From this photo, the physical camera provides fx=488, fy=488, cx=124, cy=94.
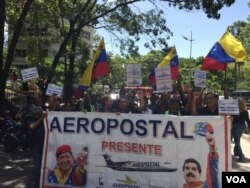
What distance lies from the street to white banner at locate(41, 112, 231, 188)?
57.5 inches

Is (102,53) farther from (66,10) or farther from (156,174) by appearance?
(66,10)

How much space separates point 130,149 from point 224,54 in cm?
450

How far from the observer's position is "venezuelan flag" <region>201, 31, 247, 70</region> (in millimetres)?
10797

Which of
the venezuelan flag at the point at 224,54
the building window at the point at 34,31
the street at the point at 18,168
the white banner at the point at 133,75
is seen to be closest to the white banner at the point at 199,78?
the venezuelan flag at the point at 224,54

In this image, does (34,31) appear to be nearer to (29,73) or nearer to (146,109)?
(29,73)

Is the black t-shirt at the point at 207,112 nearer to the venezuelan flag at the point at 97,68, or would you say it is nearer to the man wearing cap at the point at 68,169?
the man wearing cap at the point at 68,169

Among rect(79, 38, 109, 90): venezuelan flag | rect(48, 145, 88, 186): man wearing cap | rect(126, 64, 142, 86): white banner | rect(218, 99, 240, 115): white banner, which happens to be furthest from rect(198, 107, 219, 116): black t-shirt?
rect(79, 38, 109, 90): venezuelan flag

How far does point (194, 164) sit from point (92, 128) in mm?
1732

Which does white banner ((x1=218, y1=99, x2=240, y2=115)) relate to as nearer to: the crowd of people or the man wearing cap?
the crowd of people

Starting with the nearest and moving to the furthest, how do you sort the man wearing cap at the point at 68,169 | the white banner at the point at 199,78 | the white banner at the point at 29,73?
the man wearing cap at the point at 68,169
the white banner at the point at 29,73
the white banner at the point at 199,78

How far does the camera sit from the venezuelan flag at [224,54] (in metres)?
10.8

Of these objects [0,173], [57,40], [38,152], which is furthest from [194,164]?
[57,40]

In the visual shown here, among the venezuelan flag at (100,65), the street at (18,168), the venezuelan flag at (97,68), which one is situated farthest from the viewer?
the venezuelan flag at (100,65)

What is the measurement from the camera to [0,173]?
10.2 m
